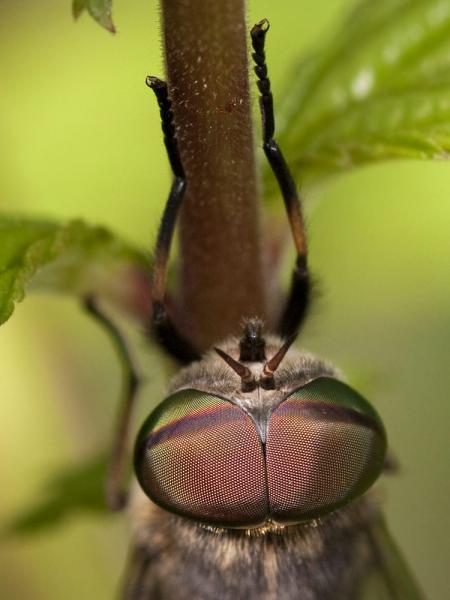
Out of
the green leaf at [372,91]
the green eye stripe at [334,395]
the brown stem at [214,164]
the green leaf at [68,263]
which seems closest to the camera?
the brown stem at [214,164]

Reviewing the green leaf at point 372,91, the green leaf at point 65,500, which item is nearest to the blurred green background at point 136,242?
the green leaf at point 65,500

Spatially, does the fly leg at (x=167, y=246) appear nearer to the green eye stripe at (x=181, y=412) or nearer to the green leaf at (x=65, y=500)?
the green eye stripe at (x=181, y=412)

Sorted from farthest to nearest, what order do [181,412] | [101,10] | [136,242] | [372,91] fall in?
[136,242], [372,91], [181,412], [101,10]

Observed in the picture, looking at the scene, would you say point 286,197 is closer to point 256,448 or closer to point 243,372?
point 243,372

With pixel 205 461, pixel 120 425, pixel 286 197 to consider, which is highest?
pixel 286 197

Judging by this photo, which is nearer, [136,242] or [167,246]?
[167,246]

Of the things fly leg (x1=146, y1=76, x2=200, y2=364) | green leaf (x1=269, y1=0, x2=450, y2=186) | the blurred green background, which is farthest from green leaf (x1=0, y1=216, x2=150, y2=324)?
the blurred green background

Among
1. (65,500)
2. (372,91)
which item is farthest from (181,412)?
(372,91)

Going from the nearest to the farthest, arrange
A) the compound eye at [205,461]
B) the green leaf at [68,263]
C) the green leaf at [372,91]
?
the green leaf at [68,263], the compound eye at [205,461], the green leaf at [372,91]
